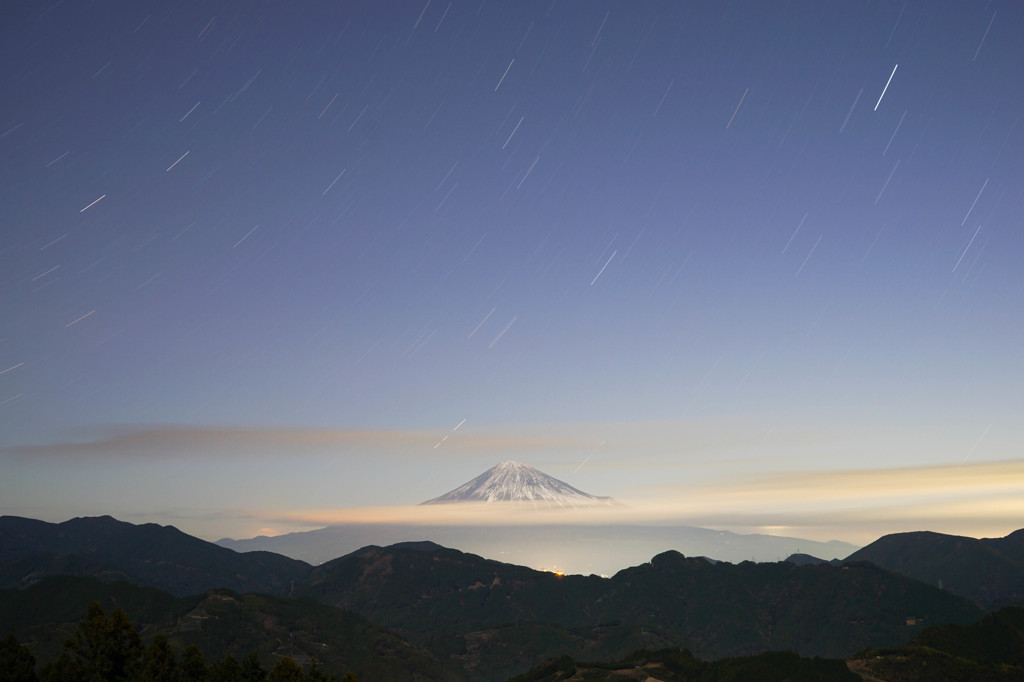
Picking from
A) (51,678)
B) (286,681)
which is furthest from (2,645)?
(286,681)

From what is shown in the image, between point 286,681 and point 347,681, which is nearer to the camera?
point 347,681

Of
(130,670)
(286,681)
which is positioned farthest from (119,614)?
(286,681)

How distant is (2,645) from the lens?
128 metres

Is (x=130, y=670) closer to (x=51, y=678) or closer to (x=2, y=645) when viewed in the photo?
(x=51, y=678)

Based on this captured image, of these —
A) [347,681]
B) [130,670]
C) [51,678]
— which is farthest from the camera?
Answer: [130,670]

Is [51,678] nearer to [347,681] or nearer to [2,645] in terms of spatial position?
[2,645]

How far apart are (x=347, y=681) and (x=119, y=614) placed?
47.2 metres

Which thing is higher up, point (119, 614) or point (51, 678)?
point (119, 614)

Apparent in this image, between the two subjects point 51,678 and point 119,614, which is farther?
point 119,614

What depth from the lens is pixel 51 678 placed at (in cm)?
11750

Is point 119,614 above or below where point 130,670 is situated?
above

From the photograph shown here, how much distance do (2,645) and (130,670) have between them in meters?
20.8

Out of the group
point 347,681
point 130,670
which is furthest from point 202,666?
point 347,681

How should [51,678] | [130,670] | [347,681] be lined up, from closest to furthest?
[347,681], [51,678], [130,670]
